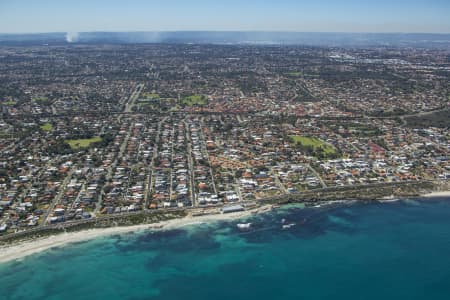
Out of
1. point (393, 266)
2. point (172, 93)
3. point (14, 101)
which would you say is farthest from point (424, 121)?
point (14, 101)

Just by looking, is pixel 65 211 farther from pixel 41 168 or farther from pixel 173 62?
pixel 173 62

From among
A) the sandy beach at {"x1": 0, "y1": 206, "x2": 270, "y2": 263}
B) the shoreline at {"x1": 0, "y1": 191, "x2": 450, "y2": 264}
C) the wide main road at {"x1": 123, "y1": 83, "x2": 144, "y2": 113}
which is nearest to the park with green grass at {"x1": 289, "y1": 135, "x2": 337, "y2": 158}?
the shoreline at {"x1": 0, "y1": 191, "x2": 450, "y2": 264}

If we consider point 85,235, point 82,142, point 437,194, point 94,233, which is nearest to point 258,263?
point 94,233

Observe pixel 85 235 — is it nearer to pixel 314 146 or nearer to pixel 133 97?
pixel 314 146

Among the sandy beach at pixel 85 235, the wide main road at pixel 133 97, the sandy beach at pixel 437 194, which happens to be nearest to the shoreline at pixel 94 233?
the sandy beach at pixel 85 235

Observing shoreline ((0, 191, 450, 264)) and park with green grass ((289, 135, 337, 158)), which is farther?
park with green grass ((289, 135, 337, 158))

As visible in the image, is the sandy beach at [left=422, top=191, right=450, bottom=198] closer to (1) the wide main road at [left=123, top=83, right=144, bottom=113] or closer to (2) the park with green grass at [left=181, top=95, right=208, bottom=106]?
(2) the park with green grass at [left=181, top=95, right=208, bottom=106]
